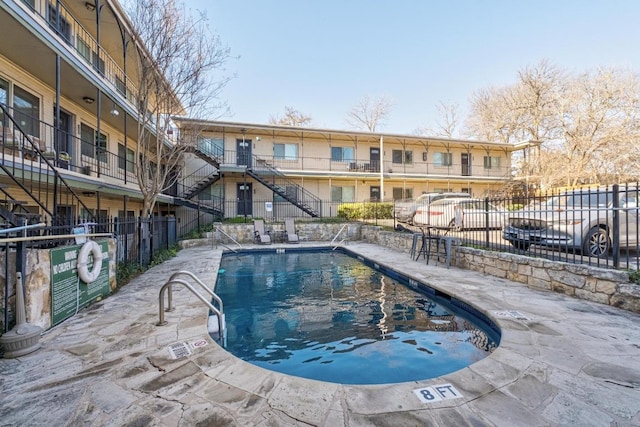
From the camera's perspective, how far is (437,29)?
14.4 m

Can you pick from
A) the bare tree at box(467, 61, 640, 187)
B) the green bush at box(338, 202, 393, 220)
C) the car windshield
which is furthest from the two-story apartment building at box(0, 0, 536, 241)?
the car windshield

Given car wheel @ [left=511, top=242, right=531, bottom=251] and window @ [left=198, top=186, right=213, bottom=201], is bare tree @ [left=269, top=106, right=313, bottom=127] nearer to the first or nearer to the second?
window @ [left=198, top=186, right=213, bottom=201]

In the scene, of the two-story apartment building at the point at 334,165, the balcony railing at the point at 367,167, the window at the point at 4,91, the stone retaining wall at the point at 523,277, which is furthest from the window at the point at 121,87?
the stone retaining wall at the point at 523,277

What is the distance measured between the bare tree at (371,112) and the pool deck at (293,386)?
91.8 ft

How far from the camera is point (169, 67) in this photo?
7.82m

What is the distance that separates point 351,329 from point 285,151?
53.5 ft

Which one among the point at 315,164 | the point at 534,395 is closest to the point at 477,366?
the point at 534,395

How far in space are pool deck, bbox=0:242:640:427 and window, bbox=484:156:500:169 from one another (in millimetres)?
22293

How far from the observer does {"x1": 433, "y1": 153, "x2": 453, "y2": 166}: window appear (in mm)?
22506

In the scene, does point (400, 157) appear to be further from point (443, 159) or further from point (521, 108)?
point (521, 108)

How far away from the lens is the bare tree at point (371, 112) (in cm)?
2964

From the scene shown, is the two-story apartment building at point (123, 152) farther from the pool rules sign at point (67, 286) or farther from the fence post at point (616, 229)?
the fence post at point (616, 229)

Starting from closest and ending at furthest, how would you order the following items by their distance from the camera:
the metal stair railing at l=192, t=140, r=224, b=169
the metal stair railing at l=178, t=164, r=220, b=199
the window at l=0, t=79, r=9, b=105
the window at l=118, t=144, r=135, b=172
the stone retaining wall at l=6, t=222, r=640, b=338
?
1. the stone retaining wall at l=6, t=222, r=640, b=338
2. the window at l=0, t=79, r=9, b=105
3. the window at l=118, t=144, r=135, b=172
4. the metal stair railing at l=192, t=140, r=224, b=169
5. the metal stair railing at l=178, t=164, r=220, b=199

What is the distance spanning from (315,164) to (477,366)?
17925mm
